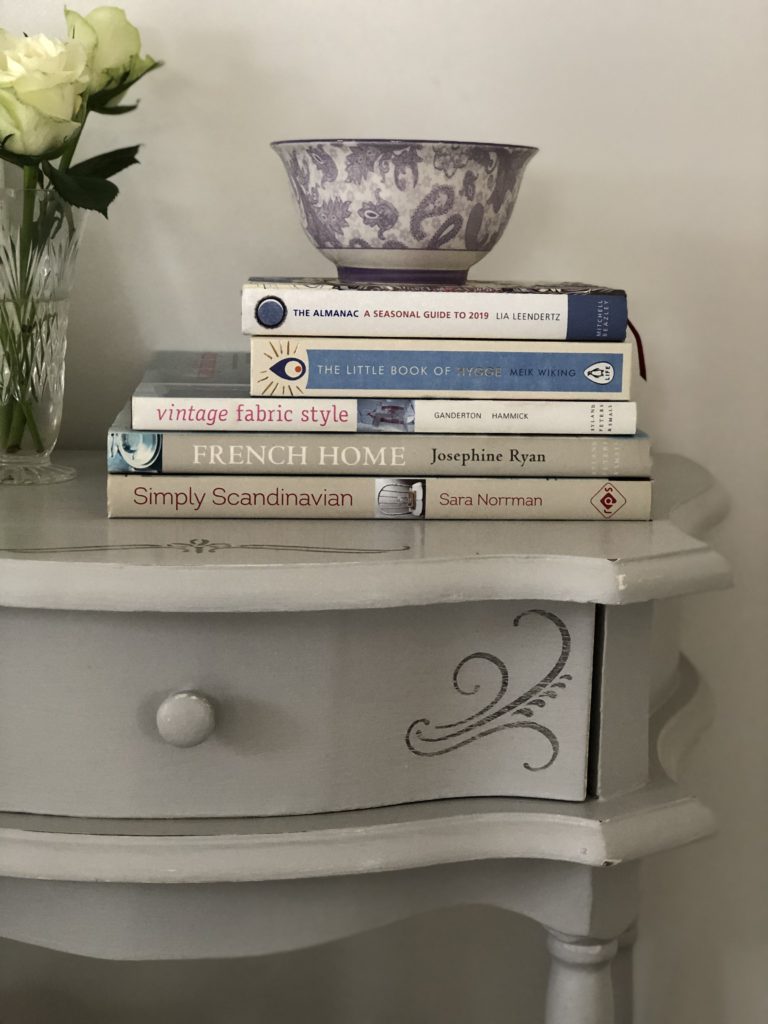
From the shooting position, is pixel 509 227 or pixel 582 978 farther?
pixel 509 227

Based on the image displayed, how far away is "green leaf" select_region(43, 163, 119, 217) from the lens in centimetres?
84

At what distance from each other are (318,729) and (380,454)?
18cm

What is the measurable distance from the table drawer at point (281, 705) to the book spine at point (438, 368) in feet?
0.51

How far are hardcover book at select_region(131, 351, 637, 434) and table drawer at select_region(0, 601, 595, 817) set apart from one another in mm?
133

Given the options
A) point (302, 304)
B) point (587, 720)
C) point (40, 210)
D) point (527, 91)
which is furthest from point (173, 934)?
point (527, 91)

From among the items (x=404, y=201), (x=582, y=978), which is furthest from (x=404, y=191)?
(x=582, y=978)

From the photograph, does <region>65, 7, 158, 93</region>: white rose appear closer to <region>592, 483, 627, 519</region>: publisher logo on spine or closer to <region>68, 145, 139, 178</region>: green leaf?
<region>68, 145, 139, 178</region>: green leaf

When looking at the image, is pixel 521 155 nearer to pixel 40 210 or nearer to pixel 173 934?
pixel 40 210

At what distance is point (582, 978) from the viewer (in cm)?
75

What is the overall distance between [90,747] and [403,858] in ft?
0.62

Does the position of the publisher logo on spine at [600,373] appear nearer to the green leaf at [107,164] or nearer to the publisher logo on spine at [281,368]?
the publisher logo on spine at [281,368]

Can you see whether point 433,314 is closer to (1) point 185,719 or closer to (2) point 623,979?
(1) point 185,719

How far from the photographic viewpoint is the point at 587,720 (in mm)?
685

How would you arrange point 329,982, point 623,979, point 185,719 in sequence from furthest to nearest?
point 329,982
point 623,979
point 185,719
